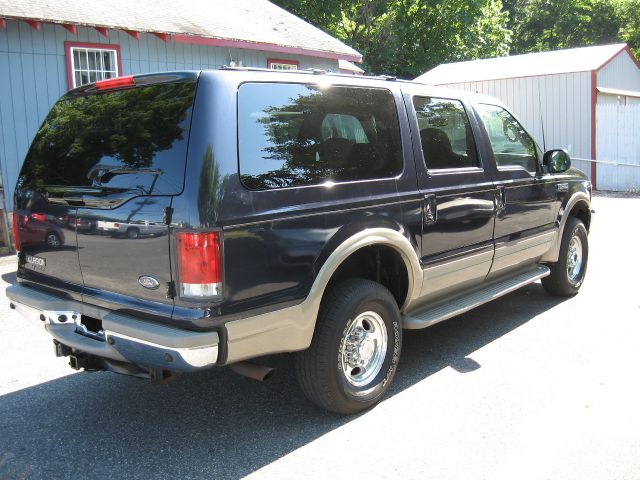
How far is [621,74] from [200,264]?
18831mm

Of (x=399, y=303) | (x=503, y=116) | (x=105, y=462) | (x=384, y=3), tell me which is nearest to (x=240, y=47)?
(x=503, y=116)

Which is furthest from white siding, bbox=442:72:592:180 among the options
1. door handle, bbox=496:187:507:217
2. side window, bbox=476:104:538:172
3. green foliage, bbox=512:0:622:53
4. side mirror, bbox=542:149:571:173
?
green foliage, bbox=512:0:622:53

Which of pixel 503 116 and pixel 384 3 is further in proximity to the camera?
pixel 384 3

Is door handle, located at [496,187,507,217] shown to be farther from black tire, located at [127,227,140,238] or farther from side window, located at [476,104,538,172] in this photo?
black tire, located at [127,227,140,238]

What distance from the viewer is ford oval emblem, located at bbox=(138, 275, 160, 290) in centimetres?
310

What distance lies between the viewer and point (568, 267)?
6336 mm

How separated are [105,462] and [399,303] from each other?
2068mm

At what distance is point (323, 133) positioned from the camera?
3.66 m

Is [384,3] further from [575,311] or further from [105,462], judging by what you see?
[105,462]

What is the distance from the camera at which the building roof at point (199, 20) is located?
32.6 ft

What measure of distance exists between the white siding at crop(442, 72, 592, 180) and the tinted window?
13401 millimetres

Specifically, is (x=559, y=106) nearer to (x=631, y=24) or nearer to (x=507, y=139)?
(x=507, y=139)

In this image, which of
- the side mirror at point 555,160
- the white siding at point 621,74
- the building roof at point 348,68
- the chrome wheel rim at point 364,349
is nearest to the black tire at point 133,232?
the chrome wheel rim at point 364,349

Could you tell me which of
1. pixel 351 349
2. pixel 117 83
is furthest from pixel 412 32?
pixel 351 349
